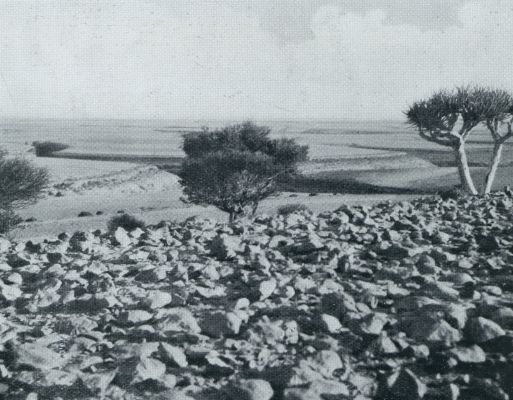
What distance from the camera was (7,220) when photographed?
54.6 ft

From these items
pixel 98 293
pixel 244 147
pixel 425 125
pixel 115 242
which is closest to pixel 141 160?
pixel 244 147

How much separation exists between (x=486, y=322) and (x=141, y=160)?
47.2 meters

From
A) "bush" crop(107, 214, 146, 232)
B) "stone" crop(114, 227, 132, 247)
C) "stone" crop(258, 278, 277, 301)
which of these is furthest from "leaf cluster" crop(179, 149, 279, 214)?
"stone" crop(258, 278, 277, 301)

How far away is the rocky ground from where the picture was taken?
3.77 meters

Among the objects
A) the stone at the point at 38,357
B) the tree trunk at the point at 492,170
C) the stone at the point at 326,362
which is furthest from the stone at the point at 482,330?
the tree trunk at the point at 492,170

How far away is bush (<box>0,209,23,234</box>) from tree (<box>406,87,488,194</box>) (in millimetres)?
14416

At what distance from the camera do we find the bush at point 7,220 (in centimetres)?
1652

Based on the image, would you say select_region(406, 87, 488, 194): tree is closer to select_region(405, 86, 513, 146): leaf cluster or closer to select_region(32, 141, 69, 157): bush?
select_region(405, 86, 513, 146): leaf cluster

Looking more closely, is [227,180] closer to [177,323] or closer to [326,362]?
[177,323]

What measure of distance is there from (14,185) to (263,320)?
47.8 ft

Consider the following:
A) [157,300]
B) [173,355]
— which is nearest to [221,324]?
[173,355]

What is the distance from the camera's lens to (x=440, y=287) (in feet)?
17.8

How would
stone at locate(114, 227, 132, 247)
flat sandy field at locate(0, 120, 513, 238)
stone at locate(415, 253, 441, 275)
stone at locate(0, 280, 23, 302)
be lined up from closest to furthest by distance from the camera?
stone at locate(0, 280, 23, 302) → stone at locate(415, 253, 441, 275) → stone at locate(114, 227, 132, 247) → flat sandy field at locate(0, 120, 513, 238)

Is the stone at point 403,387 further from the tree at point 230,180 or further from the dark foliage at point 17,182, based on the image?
the dark foliage at point 17,182
